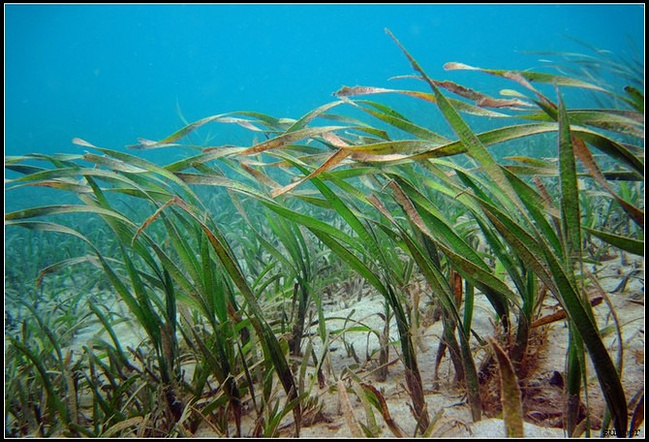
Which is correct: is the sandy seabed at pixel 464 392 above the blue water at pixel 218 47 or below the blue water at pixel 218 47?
below

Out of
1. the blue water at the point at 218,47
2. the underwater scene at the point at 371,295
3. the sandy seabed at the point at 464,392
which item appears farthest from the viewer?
the blue water at the point at 218,47

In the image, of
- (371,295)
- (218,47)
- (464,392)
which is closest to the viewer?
(464,392)

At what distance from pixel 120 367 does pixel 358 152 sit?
1.52 meters

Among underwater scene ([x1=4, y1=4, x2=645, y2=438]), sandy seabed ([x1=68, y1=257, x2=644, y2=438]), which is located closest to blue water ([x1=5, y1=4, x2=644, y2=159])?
underwater scene ([x1=4, y1=4, x2=645, y2=438])

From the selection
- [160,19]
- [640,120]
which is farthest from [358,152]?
[160,19]

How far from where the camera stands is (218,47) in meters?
130

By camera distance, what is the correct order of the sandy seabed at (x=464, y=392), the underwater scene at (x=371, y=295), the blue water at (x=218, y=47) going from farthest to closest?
the blue water at (x=218, y=47) → the sandy seabed at (x=464, y=392) → the underwater scene at (x=371, y=295)

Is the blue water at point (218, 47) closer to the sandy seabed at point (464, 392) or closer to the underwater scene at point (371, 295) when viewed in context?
the underwater scene at point (371, 295)

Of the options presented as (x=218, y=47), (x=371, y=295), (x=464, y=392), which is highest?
(x=218, y=47)

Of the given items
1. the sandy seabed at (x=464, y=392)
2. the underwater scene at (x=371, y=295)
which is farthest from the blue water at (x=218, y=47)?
the sandy seabed at (x=464, y=392)

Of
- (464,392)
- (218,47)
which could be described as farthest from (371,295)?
(218,47)

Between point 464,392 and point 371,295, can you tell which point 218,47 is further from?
point 464,392

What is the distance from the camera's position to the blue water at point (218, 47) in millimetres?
96812

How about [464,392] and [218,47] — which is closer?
[464,392]
